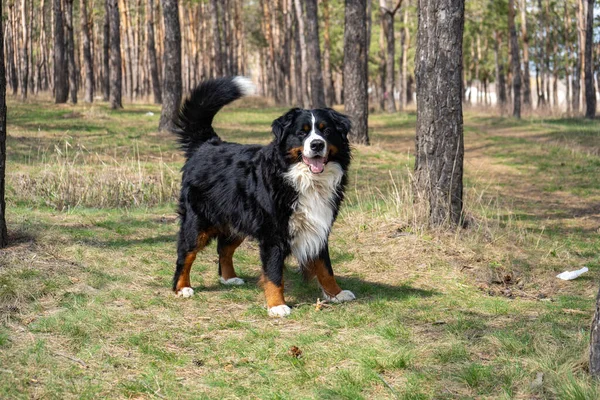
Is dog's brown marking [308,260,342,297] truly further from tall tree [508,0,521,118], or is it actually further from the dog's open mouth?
tall tree [508,0,521,118]

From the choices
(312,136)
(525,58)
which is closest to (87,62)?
(525,58)

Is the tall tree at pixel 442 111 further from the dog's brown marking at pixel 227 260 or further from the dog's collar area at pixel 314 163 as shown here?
the dog's collar area at pixel 314 163

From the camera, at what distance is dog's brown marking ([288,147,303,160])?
5.43 meters

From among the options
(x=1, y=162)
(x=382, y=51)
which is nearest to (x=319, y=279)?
(x=1, y=162)

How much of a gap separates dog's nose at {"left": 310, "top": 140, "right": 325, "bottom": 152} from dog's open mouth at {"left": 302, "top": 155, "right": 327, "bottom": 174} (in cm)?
13

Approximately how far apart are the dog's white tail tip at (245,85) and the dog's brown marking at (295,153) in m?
1.09

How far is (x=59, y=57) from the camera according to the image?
26.6m

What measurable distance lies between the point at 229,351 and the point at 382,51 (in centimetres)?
3938

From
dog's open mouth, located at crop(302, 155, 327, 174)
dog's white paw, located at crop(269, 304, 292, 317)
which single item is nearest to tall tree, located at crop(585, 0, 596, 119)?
dog's open mouth, located at crop(302, 155, 327, 174)

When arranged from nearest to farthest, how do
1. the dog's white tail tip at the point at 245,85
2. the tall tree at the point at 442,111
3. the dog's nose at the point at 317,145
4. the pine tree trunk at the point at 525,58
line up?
1. the dog's nose at the point at 317,145
2. the dog's white tail tip at the point at 245,85
3. the tall tree at the point at 442,111
4. the pine tree trunk at the point at 525,58

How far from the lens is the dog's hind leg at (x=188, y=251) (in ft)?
19.6

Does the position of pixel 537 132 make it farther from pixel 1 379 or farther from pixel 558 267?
pixel 1 379

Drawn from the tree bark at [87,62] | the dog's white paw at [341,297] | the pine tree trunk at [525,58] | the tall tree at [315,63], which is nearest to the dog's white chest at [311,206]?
the dog's white paw at [341,297]

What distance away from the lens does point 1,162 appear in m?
6.42
